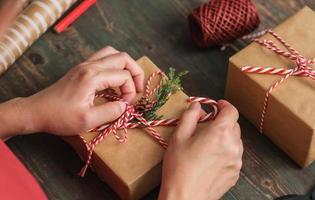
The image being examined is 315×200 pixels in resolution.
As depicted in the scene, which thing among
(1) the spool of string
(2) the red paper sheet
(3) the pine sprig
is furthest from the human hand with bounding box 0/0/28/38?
(1) the spool of string

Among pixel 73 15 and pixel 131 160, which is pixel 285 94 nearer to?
pixel 131 160

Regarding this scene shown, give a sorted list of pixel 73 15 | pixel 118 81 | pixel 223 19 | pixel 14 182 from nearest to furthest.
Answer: pixel 14 182
pixel 118 81
pixel 223 19
pixel 73 15

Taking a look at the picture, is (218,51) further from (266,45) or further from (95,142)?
(95,142)

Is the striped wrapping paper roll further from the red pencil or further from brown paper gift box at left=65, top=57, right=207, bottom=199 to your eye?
brown paper gift box at left=65, top=57, right=207, bottom=199

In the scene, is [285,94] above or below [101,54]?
below

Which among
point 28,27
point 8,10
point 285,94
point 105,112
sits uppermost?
point 8,10

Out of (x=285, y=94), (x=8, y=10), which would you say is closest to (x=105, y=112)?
(x=285, y=94)

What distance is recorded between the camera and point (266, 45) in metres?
0.94

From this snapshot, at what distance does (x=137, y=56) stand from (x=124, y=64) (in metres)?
0.17

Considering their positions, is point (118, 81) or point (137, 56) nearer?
point (118, 81)

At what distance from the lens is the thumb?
0.85m

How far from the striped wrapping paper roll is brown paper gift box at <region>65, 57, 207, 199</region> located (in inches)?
10.0

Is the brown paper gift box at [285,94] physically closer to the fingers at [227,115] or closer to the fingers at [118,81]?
the fingers at [227,115]

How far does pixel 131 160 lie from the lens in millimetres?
848
